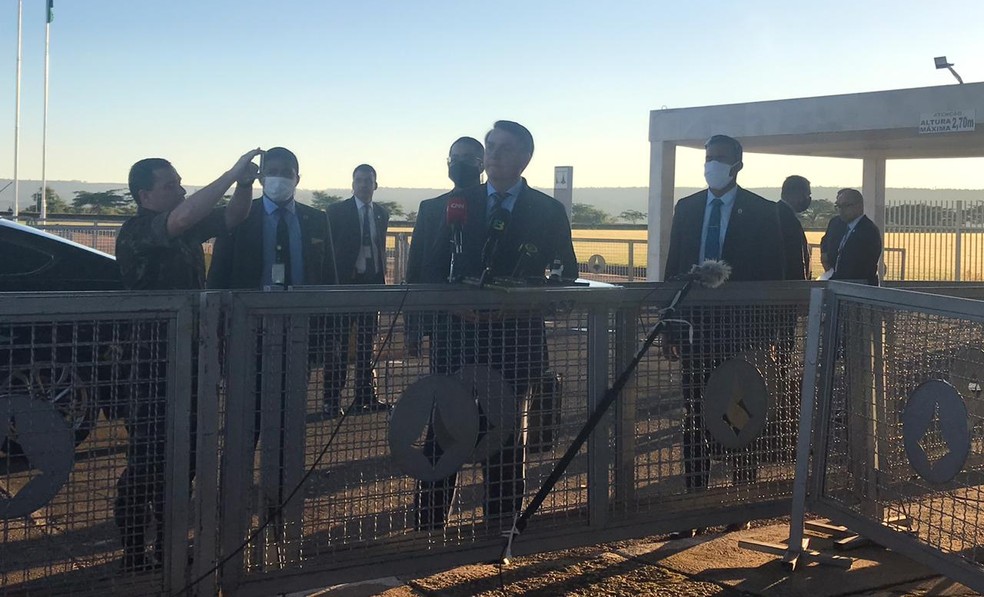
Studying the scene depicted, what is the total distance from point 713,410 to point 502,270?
1212 millimetres

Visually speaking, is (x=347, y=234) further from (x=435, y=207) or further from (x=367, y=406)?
(x=367, y=406)

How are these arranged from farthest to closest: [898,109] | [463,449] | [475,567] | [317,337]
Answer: [898,109], [475,567], [463,449], [317,337]

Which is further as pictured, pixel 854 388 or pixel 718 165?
pixel 718 165

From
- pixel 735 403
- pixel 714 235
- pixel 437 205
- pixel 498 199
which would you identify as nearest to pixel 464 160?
pixel 437 205

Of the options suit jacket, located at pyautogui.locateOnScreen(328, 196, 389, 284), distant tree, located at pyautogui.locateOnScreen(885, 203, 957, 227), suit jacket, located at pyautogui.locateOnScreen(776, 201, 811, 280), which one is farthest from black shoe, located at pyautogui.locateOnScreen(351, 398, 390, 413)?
distant tree, located at pyautogui.locateOnScreen(885, 203, 957, 227)

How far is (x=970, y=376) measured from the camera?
4.51 metres

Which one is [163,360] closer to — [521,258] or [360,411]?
[360,411]

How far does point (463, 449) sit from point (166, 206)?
212 centimetres

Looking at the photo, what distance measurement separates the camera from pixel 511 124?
565 cm

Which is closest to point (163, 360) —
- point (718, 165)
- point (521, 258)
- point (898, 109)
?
point (521, 258)

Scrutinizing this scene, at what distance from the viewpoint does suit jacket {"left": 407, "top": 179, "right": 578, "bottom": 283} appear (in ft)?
17.5

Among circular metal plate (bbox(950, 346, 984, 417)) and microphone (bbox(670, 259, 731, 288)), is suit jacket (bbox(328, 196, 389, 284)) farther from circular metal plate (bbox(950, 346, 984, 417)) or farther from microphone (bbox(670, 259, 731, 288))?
circular metal plate (bbox(950, 346, 984, 417))

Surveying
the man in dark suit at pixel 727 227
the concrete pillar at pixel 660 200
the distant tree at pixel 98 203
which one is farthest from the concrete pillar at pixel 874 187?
the distant tree at pixel 98 203

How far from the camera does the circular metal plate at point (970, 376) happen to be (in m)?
4.43
